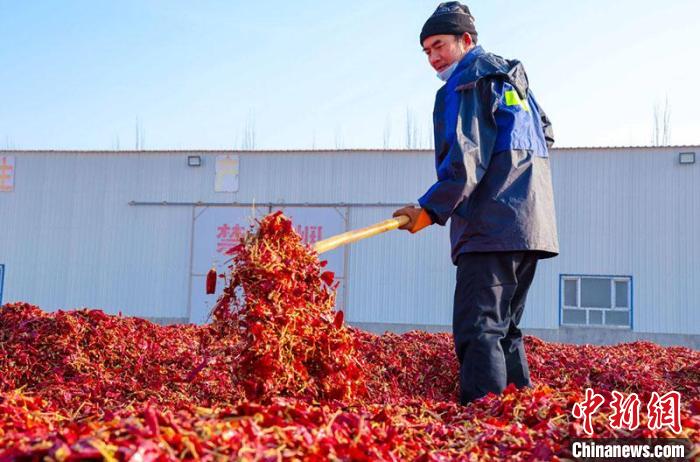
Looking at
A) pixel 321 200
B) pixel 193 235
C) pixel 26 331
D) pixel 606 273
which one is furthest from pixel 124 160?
pixel 26 331

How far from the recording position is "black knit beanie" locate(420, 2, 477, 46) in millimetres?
4480

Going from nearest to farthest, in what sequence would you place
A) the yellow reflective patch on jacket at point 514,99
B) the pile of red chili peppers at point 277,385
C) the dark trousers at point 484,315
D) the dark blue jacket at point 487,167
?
the pile of red chili peppers at point 277,385 < the dark trousers at point 484,315 < the dark blue jacket at point 487,167 < the yellow reflective patch on jacket at point 514,99

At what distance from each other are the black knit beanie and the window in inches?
590

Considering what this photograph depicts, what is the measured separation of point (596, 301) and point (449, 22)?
1543cm

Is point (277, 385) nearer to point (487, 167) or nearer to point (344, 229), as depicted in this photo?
point (487, 167)

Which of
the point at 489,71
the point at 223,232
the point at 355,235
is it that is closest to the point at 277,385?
the point at 355,235

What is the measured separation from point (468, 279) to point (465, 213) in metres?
0.41

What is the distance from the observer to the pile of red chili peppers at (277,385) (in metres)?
2.22

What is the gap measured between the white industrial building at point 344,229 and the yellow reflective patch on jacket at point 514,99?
14.5 m

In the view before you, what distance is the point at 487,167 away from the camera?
4.18m

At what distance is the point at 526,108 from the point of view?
14.7ft

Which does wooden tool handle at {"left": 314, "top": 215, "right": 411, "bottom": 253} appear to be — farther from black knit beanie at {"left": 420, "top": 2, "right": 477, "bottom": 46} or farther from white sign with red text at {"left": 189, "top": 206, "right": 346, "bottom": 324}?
white sign with red text at {"left": 189, "top": 206, "right": 346, "bottom": 324}

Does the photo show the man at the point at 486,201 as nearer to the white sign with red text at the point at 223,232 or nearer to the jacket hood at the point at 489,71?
the jacket hood at the point at 489,71

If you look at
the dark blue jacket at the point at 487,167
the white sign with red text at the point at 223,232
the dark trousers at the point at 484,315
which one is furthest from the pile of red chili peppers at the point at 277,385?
the white sign with red text at the point at 223,232
